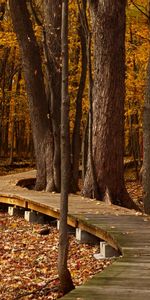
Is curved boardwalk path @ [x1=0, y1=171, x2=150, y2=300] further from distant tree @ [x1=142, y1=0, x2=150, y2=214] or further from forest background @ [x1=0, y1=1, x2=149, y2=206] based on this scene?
forest background @ [x1=0, y1=1, x2=149, y2=206]

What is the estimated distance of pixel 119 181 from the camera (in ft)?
38.5

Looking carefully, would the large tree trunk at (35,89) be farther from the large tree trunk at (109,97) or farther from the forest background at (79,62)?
the large tree trunk at (109,97)

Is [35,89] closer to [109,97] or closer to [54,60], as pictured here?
[54,60]

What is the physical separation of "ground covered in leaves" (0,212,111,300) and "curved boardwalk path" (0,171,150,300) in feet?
1.40

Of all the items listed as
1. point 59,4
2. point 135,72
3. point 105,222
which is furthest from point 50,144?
point 135,72

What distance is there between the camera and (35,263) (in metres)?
8.04

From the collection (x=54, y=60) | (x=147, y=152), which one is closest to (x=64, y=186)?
(x=147, y=152)

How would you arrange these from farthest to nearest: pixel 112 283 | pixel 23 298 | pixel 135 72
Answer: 1. pixel 135 72
2. pixel 23 298
3. pixel 112 283

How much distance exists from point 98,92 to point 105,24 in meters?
1.48

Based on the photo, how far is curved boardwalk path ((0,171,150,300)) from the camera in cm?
459

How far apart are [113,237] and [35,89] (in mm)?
7766

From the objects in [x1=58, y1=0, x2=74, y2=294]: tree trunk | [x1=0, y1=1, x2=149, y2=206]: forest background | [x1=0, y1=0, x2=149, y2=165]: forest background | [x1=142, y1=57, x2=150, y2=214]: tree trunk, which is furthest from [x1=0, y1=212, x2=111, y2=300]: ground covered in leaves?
[x1=0, y1=0, x2=149, y2=165]: forest background

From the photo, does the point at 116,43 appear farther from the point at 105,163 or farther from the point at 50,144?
the point at 50,144

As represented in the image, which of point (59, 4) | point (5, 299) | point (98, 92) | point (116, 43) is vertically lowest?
point (5, 299)
